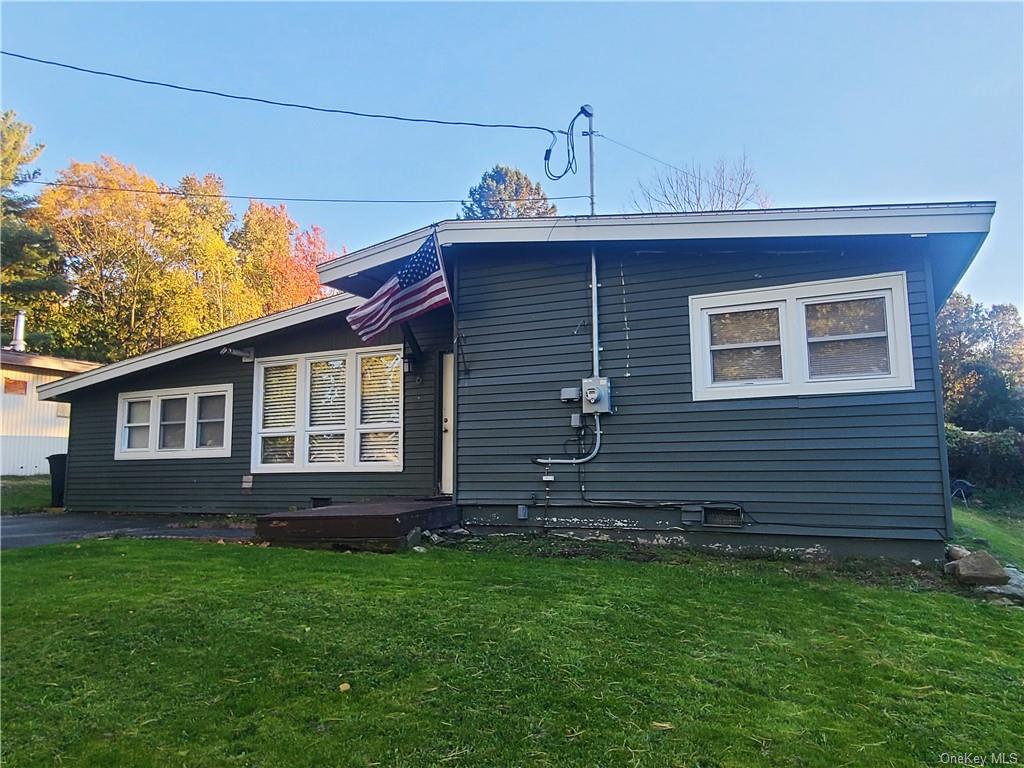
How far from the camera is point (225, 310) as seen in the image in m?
26.0

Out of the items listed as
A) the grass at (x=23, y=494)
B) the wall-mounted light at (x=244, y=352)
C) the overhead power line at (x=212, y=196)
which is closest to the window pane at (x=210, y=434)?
the wall-mounted light at (x=244, y=352)

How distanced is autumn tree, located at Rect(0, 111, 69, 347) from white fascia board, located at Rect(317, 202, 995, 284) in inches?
746

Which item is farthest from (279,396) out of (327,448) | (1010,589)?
(1010,589)

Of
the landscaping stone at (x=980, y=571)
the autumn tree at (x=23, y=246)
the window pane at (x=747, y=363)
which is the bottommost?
the landscaping stone at (x=980, y=571)

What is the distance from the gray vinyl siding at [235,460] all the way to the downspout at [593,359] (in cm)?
218

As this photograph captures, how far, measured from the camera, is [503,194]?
116 feet

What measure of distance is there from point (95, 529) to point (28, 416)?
42.7 feet

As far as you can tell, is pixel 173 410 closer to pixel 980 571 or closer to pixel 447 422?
pixel 447 422

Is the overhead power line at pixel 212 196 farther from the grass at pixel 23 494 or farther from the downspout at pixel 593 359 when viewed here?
the downspout at pixel 593 359

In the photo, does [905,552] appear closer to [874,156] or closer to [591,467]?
[591,467]

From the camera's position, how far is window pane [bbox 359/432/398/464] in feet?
27.4

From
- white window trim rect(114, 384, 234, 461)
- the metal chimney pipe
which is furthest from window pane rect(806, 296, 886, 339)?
the metal chimney pipe

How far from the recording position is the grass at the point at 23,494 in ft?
37.1

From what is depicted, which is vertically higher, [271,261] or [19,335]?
[271,261]
